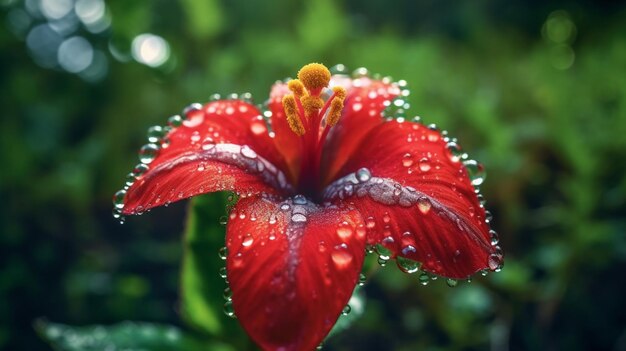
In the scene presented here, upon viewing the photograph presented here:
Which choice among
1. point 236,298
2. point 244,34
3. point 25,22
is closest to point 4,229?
point 25,22

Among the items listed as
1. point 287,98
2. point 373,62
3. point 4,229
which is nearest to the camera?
point 287,98

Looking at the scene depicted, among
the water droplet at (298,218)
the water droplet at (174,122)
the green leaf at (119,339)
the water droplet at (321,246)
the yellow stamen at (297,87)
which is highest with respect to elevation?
the yellow stamen at (297,87)

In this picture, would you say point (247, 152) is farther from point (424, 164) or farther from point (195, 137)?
point (424, 164)

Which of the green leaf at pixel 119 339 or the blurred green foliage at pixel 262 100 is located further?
the blurred green foliage at pixel 262 100

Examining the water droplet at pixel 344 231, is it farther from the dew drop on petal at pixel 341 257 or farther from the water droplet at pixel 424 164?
the water droplet at pixel 424 164

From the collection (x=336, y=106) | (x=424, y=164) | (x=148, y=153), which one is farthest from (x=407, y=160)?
(x=148, y=153)

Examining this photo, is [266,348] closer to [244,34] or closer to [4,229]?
[4,229]

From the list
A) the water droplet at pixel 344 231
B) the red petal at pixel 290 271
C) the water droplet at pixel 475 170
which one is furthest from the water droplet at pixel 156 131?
the water droplet at pixel 475 170

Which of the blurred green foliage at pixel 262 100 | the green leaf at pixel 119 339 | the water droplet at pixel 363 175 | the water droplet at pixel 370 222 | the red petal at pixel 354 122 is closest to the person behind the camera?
the water droplet at pixel 370 222
